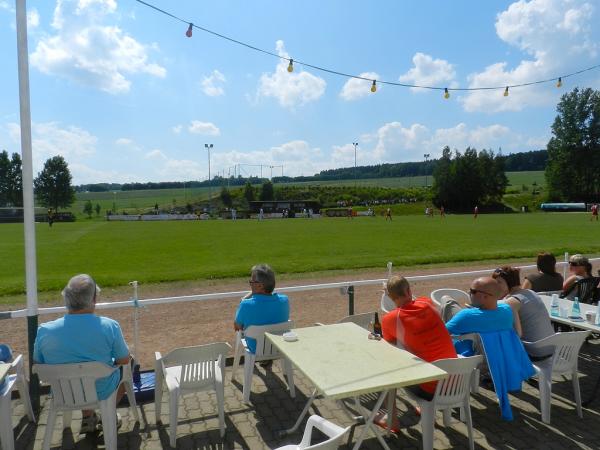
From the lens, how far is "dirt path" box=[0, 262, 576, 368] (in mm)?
7215

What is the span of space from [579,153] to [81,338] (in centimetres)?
8271

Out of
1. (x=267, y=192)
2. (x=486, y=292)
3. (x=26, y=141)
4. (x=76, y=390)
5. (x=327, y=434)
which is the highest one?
(x=267, y=192)

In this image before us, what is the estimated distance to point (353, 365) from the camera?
3.39 m

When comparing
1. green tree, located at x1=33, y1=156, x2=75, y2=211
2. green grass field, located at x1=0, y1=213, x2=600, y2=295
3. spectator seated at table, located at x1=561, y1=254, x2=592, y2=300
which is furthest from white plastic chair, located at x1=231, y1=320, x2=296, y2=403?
green tree, located at x1=33, y1=156, x2=75, y2=211

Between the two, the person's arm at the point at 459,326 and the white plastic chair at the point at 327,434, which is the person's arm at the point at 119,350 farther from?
the person's arm at the point at 459,326

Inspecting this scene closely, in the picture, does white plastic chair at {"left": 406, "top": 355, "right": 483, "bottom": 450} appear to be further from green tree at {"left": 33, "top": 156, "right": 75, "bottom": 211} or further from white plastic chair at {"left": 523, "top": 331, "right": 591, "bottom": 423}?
green tree at {"left": 33, "top": 156, "right": 75, "bottom": 211}

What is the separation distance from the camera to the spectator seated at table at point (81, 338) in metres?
3.42

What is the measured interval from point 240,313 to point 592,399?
11.9ft

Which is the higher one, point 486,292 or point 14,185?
point 14,185

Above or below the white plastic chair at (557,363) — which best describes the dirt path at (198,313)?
below

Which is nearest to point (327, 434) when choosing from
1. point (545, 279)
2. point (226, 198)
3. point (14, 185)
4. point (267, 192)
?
point (545, 279)

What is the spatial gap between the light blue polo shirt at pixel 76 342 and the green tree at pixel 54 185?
9094 cm

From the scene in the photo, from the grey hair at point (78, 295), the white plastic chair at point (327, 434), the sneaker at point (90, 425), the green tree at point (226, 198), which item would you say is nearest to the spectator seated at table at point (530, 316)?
the white plastic chair at point (327, 434)

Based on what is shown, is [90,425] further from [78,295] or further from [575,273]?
[575,273]
